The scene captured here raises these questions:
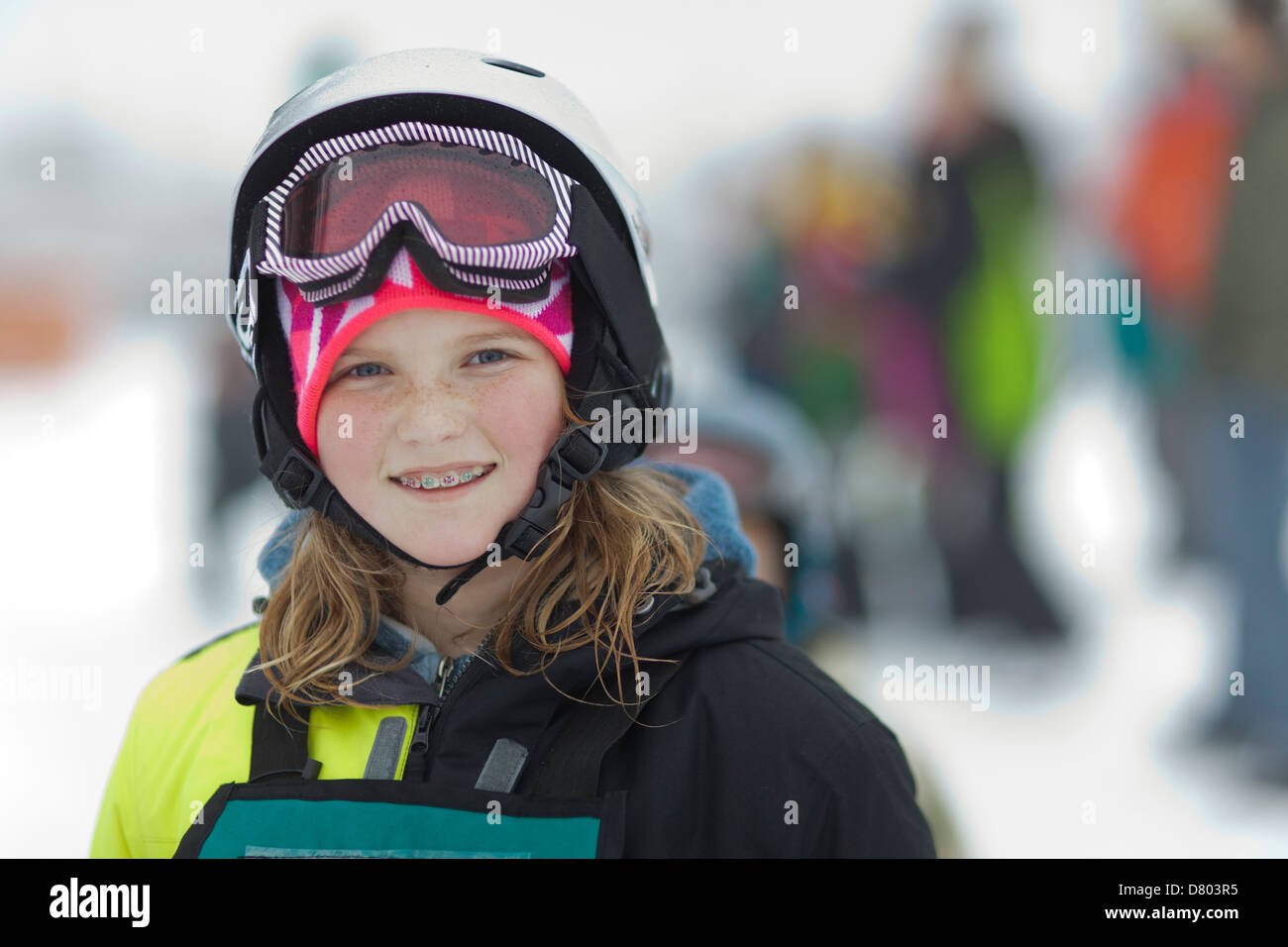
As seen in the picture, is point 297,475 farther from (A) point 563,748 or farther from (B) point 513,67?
(B) point 513,67

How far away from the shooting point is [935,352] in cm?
505

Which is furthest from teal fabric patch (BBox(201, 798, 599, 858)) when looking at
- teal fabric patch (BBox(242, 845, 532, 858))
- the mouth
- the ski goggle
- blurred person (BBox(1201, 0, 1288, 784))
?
blurred person (BBox(1201, 0, 1288, 784))

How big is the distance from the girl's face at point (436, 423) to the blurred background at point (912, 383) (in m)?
1.49

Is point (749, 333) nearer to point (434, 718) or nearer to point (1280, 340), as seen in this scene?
point (1280, 340)

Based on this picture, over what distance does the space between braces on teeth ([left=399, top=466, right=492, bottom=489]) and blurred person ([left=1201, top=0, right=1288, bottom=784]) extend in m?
3.54

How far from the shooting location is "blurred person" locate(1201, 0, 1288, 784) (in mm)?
4148

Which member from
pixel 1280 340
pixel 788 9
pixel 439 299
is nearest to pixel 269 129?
pixel 439 299

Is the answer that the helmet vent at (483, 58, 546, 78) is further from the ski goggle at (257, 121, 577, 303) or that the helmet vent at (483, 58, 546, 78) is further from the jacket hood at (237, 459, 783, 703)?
the jacket hood at (237, 459, 783, 703)

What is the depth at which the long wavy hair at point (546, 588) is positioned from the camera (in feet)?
4.88

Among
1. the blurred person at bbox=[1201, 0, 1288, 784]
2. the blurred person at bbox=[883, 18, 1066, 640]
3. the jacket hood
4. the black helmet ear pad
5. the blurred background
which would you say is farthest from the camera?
the blurred person at bbox=[883, 18, 1066, 640]

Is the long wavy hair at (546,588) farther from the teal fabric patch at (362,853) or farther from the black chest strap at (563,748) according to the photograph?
the teal fabric patch at (362,853)

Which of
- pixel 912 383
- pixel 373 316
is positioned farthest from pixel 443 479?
pixel 912 383

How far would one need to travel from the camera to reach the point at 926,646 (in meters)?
4.84

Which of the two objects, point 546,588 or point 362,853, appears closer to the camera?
point 362,853
